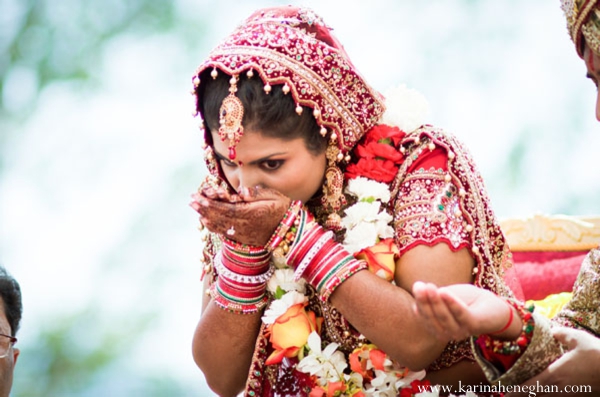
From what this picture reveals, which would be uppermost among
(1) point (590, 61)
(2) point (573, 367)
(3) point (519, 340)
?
(1) point (590, 61)

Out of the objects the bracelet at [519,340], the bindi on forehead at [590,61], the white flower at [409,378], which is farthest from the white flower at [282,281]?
the bindi on forehead at [590,61]

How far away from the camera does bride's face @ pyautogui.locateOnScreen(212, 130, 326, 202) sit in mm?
2402

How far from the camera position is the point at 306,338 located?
2.58 m

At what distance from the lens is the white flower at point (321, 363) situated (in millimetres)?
2555

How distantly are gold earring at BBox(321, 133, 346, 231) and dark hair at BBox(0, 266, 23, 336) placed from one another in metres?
1.36

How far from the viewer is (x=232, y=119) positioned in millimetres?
2361

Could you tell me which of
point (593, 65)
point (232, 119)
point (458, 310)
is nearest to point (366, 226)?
point (232, 119)

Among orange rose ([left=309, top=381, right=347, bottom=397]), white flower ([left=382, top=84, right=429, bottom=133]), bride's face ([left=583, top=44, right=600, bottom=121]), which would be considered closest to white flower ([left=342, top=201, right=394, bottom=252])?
white flower ([left=382, top=84, right=429, bottom=133])

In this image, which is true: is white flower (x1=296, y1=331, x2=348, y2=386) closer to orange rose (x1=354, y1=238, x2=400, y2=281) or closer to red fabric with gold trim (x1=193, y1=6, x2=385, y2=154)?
orange rose (x1=354, y1=238, x2=400, y2=281)

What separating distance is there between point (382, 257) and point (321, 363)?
1.52ft

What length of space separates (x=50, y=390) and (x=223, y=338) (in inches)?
168

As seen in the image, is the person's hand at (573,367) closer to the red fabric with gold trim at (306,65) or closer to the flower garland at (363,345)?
the flower garland at (363,345)

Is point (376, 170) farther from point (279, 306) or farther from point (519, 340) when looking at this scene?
point (519, 340)

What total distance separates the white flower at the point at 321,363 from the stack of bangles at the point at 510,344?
611 millimetres
